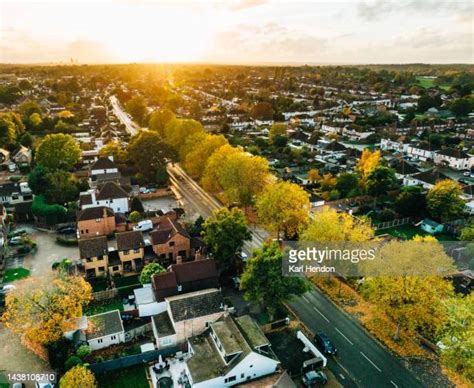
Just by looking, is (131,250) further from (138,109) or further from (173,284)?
(138,109)

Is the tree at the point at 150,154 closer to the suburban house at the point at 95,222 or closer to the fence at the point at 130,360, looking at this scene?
the suburban house at the point at 95,222

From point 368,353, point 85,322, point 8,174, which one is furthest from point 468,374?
point 8,174

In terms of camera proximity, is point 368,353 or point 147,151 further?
point 147,151

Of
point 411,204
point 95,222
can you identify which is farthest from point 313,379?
point 411,204

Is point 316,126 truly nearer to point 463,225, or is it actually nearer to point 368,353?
point 463,225

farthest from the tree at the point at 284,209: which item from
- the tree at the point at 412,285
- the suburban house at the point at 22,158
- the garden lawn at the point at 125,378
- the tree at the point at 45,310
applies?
the suburban house at the point at 22,158

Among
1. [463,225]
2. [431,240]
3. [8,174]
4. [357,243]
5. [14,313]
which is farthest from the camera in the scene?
[8,174]
